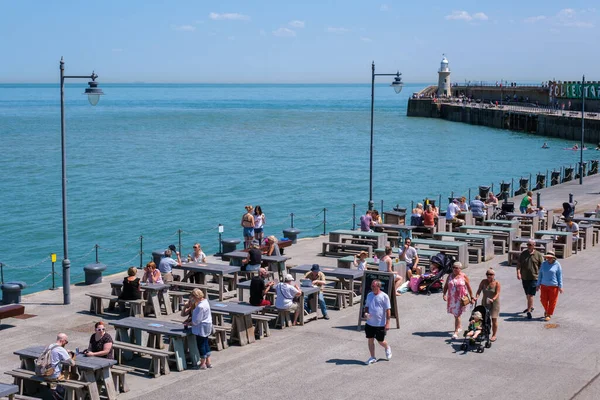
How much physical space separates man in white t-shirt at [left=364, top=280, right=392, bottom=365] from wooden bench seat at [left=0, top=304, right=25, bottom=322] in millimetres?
6761

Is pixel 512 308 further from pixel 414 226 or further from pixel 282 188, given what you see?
pixel 282 188

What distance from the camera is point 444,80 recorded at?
161 metres

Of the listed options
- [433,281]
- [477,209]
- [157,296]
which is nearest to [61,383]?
[157,296]

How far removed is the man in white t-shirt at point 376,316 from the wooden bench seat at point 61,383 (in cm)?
421

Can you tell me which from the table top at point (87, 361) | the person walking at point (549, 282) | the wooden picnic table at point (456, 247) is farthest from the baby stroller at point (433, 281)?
the table top at point (87, 361)

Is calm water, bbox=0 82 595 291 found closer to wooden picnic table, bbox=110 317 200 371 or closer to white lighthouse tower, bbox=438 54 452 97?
wooden picnic table, bbox=110 317 200 371

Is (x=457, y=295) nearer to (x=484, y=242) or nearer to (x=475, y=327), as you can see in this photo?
(x=475, y=327)

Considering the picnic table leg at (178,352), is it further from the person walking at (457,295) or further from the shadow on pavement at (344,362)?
the person walking at (457,295)

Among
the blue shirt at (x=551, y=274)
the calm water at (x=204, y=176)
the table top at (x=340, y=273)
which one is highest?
the blue shirt at (x=551, y=274)

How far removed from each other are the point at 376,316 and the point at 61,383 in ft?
15.2

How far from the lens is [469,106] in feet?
457

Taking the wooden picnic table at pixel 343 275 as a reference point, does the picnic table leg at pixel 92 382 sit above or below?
below

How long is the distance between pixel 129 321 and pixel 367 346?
3892 millimetres

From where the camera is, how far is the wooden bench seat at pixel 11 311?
15.5m
